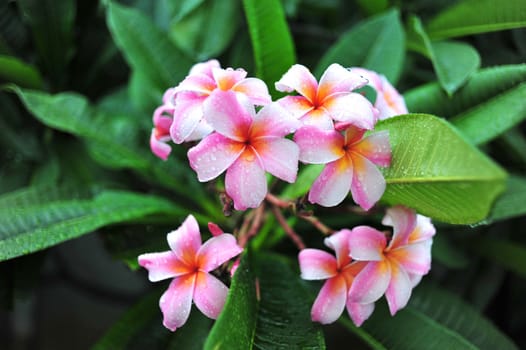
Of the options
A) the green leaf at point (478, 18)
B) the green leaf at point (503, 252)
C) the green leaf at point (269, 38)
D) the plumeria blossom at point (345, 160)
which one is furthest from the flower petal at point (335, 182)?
the green leaf at point (503, 252)

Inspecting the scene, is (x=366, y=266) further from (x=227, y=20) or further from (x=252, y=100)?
(x=227, y=20)

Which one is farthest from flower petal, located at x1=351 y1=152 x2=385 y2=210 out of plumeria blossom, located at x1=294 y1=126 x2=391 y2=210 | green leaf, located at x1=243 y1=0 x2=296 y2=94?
green leaf, located at x1=243 y1=0 x2=296 y2=94

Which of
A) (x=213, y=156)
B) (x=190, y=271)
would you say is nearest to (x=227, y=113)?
(x=213, y=156)

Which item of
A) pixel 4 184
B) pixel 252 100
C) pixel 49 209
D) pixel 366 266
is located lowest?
pixel 4 184

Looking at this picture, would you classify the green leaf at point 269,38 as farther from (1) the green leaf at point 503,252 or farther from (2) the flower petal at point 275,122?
(1) the green leaf at point 503,252

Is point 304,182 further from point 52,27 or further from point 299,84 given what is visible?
point 52,27

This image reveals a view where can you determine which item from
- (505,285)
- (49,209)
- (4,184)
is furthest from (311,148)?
(505,285)
